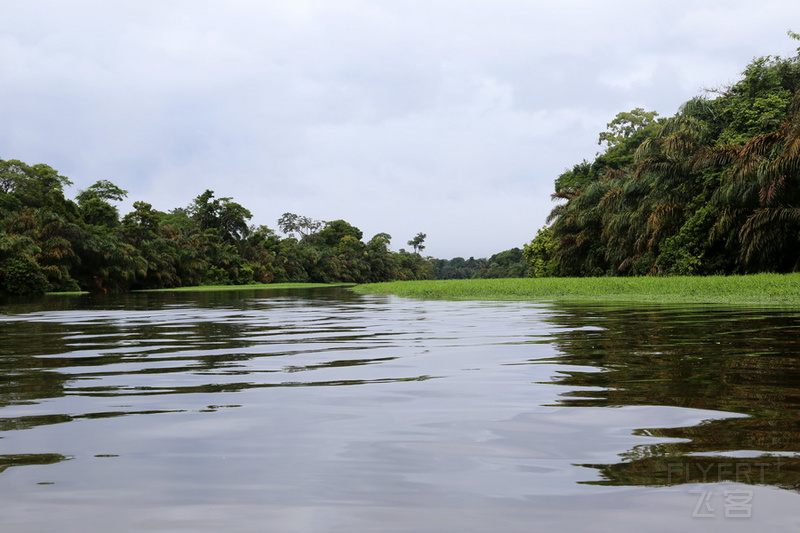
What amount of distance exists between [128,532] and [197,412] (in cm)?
162

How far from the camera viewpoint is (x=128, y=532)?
189 centimetres

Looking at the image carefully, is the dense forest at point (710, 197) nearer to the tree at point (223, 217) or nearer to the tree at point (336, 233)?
the tree at point (223, 217)

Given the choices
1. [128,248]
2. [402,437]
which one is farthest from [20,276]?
[402,437]

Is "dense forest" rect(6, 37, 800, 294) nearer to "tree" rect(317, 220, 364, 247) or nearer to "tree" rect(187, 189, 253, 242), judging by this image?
"tree" rect(187, 189, 253, 242)

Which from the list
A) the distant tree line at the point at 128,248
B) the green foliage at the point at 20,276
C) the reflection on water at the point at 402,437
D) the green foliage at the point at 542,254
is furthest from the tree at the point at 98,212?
the reflection on water at the point at 402,437

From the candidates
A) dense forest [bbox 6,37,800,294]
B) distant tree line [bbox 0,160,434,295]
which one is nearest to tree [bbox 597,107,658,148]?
dense forest [bbox 6,37,800,294]

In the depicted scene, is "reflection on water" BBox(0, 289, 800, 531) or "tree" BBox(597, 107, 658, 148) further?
"tree" BBox(597, 107, 658, 148)

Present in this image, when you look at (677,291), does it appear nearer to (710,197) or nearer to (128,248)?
(710,197)

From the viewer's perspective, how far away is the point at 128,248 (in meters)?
46.7

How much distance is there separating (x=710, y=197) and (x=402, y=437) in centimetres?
2695

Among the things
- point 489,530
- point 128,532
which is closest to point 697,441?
point 489,530

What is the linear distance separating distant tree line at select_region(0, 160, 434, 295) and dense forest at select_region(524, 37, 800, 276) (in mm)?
30247

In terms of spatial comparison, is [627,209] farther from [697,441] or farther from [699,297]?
[697,441]

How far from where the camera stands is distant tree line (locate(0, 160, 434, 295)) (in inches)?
1588
